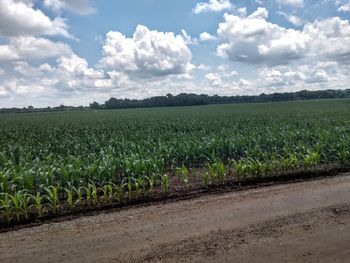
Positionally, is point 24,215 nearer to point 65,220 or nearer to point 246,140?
point 65,220

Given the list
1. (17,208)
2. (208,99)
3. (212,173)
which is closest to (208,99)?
(208,99)

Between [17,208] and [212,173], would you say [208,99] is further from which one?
[17,208]

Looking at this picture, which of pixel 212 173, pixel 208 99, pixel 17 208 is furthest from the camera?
pixel 208 99

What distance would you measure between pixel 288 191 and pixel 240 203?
1.67 meters

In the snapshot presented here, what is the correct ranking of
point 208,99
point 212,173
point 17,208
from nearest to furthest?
point 17,208 → point 212,173 → point 208,99

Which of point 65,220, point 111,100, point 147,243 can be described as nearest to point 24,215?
point 65,220

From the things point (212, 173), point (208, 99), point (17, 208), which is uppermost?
point (208, 99)

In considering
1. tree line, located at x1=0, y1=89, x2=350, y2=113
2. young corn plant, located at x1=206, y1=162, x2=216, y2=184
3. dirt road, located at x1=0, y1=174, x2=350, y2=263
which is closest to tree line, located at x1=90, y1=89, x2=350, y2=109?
tree line, located at x1=0, y1=89, x2=350, y2=113

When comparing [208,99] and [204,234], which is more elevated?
[208,99]

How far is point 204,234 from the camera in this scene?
5.19 m

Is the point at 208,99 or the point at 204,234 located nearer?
the point at 204,234

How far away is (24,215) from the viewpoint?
640 centimetres

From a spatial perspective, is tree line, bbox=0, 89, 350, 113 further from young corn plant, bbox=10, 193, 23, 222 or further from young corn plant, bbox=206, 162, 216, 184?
young corn plant, bbox=10, 193, 23, 222

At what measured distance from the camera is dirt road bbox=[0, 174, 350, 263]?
4500 millimetres
